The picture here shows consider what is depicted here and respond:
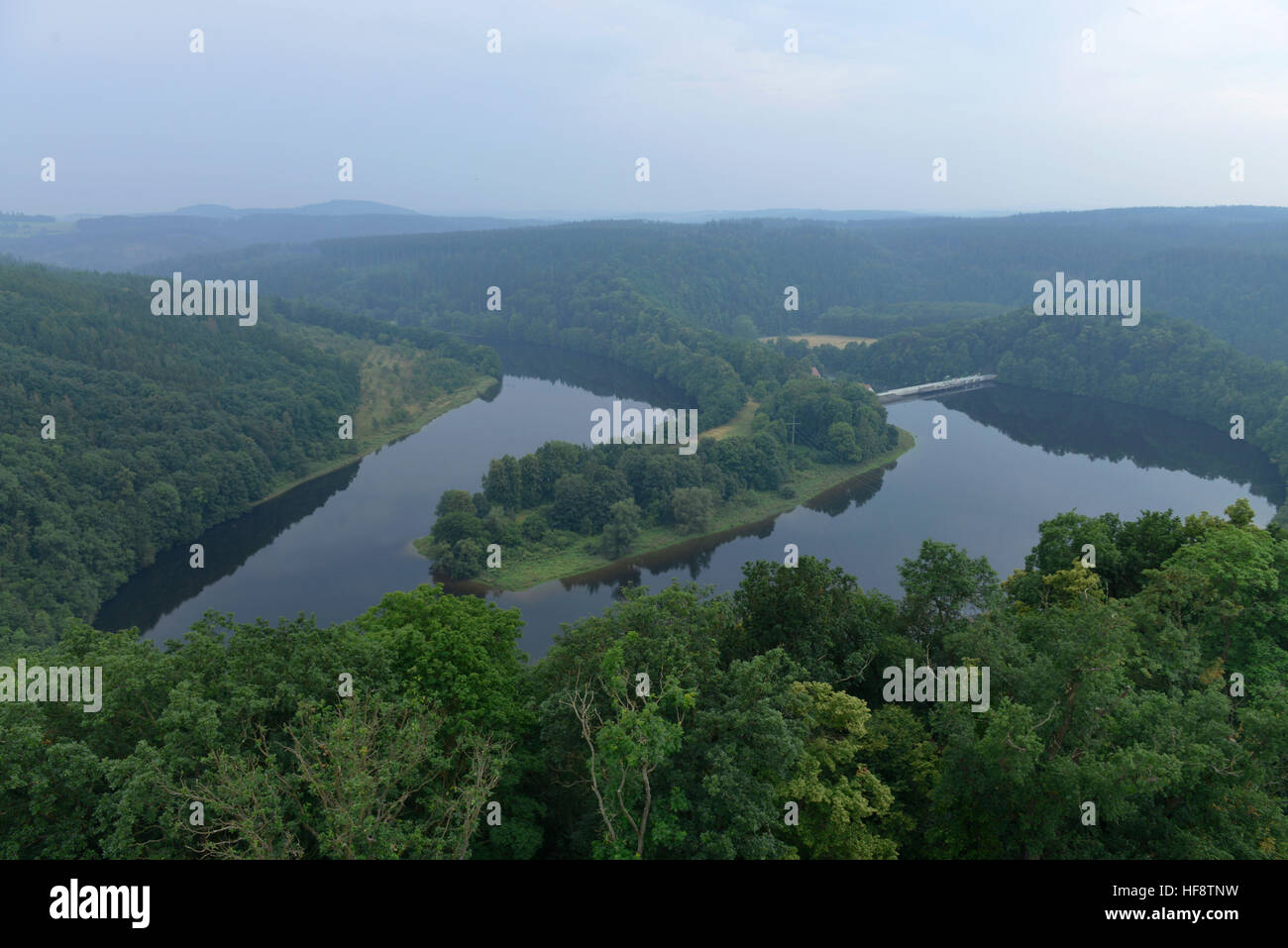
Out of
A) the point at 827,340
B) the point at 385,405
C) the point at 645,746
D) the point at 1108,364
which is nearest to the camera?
the point at 645,746

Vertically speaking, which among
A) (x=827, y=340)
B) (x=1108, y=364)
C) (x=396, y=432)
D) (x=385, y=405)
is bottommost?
(x=396, y=432)

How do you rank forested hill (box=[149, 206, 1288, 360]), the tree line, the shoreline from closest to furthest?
1. the tree line
2. the shoreline
3. forested hill (box=[149, 206, 1288, 360])

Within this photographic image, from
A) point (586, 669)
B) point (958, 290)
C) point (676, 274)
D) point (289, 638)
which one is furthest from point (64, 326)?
point (958, 290)

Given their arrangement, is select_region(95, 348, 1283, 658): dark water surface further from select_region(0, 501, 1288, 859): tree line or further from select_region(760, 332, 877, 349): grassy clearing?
select_region(760, 332, 877, 349): grassy clearing

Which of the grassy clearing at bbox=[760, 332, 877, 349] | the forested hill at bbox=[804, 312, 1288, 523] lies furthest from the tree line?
the grassy clearing at bbox=[760, 332, 877, 349]

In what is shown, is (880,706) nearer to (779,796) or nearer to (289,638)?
(779,796)

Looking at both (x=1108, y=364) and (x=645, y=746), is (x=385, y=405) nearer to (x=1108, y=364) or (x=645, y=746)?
(x=645, y=746)

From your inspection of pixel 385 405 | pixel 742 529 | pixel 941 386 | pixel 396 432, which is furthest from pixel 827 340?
pixel 742 529
